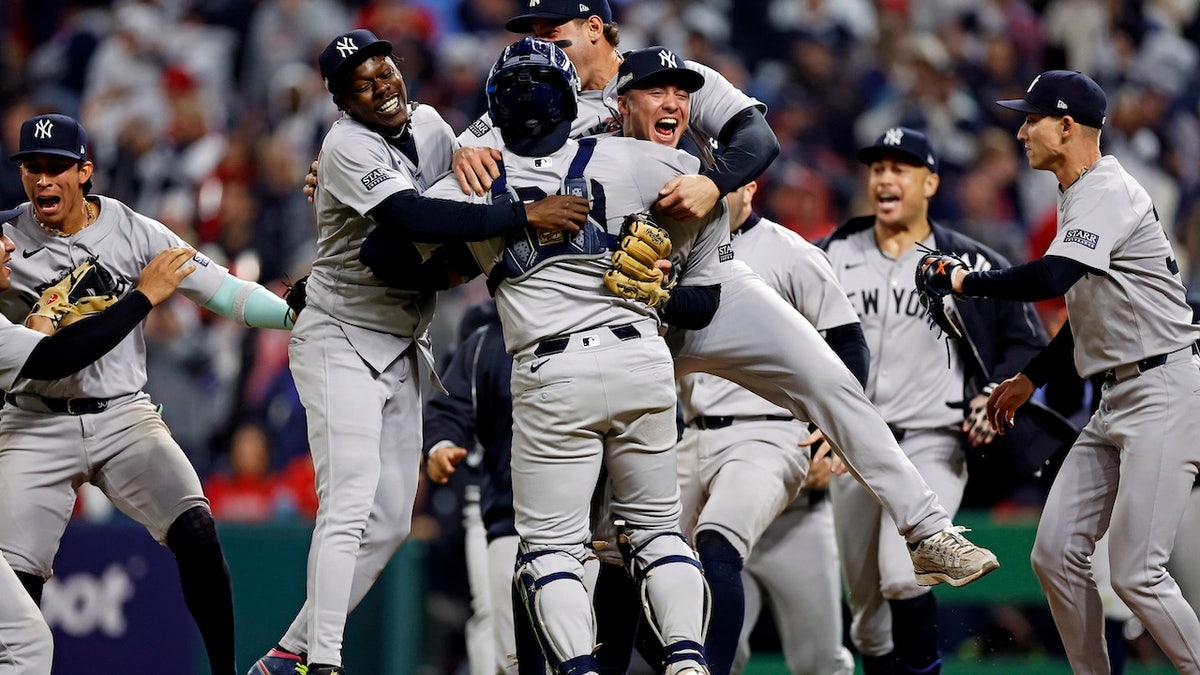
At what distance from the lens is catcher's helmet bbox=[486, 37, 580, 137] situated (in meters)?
5.02

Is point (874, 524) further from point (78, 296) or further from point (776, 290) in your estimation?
point (78, 296)

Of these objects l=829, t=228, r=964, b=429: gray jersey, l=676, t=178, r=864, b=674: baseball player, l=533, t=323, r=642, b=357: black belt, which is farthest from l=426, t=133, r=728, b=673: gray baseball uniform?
l=829, t=228, r=964, b=429: gray jersey

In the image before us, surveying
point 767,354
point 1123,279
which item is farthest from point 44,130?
point 1123,279

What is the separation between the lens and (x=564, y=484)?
5031 millimetres

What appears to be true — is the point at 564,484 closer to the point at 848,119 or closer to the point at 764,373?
the point at 764,373

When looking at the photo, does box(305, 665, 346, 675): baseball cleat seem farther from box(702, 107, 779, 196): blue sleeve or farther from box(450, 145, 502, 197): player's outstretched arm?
box(702, 107, 779, 196): blue sleeve

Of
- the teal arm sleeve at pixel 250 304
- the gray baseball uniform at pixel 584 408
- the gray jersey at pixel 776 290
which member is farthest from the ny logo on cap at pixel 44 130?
the gray jersey at pixel 776 290

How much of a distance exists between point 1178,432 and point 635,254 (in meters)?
2.16

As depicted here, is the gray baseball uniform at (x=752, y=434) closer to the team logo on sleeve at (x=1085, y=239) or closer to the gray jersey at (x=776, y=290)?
the gray jersey at (x=776, y=290)

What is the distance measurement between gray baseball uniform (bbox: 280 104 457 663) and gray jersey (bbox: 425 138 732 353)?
0.45 meters

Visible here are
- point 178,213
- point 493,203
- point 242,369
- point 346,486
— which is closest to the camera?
point 493,203

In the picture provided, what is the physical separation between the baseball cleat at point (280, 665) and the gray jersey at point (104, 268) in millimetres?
1303

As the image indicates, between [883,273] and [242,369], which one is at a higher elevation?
[883,273]

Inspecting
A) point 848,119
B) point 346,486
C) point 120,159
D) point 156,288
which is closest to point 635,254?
point 346,486
